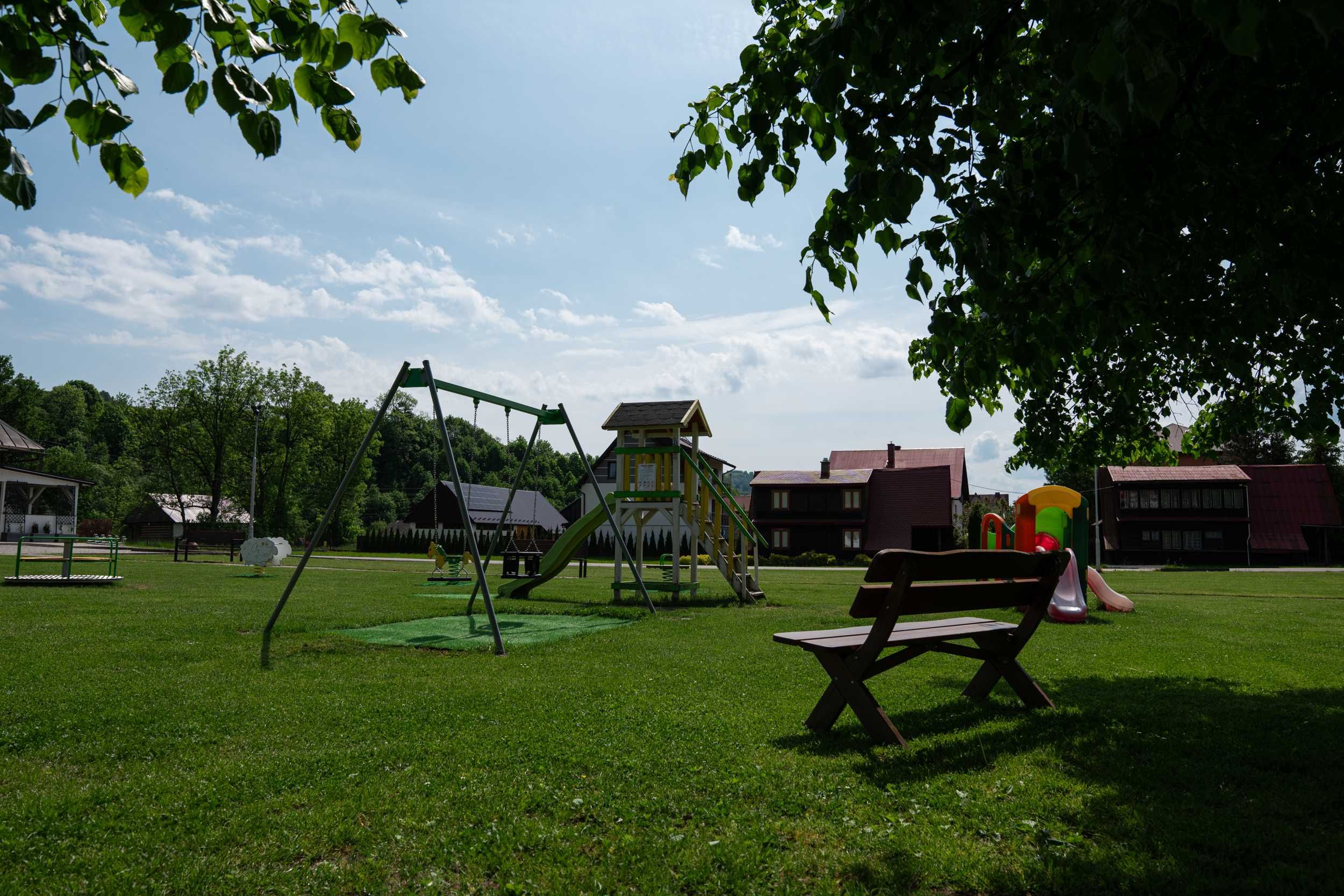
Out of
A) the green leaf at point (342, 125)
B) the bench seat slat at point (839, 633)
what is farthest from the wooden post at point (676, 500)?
the green leaf at point (342, 125)

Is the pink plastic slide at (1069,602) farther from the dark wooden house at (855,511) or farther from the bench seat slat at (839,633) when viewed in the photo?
the dark wooden house at (855,511)

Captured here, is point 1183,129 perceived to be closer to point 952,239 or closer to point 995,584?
point 952,239

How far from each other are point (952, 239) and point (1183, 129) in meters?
1.36

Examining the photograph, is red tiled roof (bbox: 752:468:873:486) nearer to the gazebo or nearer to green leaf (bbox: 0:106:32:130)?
the gazebo

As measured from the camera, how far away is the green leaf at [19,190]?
2873 millimetres

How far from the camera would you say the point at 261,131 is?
3.28 meters

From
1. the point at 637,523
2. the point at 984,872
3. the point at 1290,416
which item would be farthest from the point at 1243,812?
the point at 637,523

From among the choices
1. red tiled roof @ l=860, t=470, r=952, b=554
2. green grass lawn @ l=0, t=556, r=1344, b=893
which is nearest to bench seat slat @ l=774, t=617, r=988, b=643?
green grass lawn @ l=0, t=556, r=1344, b=893

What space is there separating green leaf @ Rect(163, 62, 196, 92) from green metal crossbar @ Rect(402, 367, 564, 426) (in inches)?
275

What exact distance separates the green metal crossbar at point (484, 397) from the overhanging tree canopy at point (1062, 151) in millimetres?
6201

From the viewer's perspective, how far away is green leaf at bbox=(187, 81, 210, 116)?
333cm

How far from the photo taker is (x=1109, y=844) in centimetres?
347

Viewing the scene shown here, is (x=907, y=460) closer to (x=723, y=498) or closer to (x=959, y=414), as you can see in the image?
(x=723, y=498)

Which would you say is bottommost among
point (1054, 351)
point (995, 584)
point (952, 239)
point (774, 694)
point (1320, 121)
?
point (774, 694)
